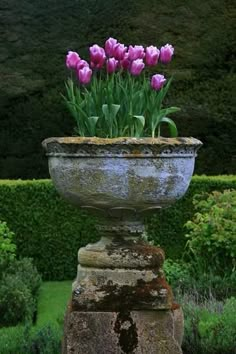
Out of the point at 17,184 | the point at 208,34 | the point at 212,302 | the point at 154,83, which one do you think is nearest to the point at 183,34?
the point at 208,34

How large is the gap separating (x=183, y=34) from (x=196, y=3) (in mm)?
449

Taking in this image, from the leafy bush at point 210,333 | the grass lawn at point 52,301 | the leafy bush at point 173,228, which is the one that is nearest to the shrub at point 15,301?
the grass lawn at point 52,301

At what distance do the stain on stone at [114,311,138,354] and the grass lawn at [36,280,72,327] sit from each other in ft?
6.33

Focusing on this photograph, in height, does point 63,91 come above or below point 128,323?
above

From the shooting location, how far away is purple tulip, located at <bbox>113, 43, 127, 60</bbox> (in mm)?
5387

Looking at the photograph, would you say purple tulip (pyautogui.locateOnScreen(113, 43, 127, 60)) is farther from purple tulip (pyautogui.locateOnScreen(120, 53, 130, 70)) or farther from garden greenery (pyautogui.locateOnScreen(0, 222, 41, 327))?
garden greenery (pyautogui.locateOnScreen(0, 222, 41, 327))

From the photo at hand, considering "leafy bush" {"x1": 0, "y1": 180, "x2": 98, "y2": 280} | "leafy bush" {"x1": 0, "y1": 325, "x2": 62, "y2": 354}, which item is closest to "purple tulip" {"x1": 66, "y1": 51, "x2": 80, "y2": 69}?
"leafy bush" {"x1": 0, "y1": 325, "x2": 62, "y2": 354}

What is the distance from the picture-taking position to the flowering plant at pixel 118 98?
5242mm

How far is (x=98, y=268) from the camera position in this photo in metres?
5.24

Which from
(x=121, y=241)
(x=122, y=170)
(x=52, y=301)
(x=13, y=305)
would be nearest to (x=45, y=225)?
(x=52, y=301)

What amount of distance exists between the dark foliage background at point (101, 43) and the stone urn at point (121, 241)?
7.06 meters

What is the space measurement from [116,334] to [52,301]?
3.79 metres

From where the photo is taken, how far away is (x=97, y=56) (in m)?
5.37

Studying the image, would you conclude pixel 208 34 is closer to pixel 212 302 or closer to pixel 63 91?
pixel 63 91
